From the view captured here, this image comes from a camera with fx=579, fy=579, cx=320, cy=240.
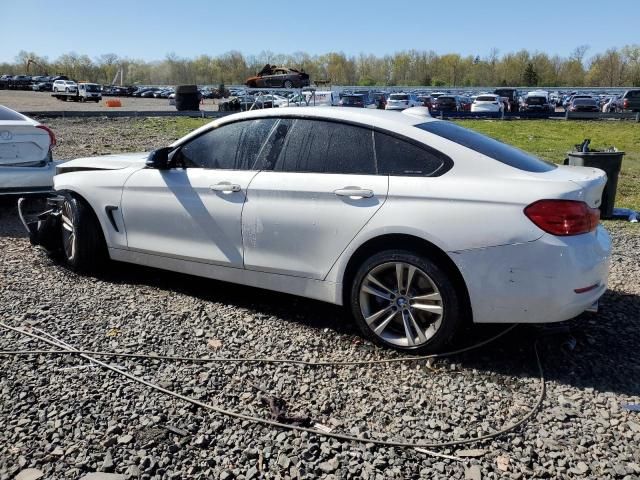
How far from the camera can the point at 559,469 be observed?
2.64 meters

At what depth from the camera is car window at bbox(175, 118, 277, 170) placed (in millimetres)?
4363

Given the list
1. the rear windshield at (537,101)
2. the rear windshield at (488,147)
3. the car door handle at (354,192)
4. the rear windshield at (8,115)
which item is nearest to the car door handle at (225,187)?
the car door handle at (354,192)

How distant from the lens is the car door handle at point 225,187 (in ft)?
13.9

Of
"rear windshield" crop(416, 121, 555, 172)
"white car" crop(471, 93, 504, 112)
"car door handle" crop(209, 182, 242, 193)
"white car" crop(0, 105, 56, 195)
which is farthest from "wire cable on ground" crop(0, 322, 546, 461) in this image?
"white car" crop(471, 93, 504, 112)

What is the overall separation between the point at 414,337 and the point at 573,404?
0.98 m

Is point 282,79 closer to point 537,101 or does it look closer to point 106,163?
point 537,101

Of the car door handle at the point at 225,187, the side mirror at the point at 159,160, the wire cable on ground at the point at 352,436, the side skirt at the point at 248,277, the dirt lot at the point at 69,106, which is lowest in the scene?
the dirt lot at the point at 69,106

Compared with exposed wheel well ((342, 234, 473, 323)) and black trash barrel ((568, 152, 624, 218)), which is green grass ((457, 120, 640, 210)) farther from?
exposed wheel well ((342, 234, 473, 323))

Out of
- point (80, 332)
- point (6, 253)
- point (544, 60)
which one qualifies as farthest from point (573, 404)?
point (544, 60)

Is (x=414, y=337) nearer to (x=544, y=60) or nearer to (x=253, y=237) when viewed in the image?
(x=253, y=237)

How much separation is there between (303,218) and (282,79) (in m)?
40.7

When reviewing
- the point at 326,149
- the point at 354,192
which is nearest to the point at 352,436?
the point at 354,192

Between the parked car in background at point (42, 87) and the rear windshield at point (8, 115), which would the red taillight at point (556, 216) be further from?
the parked car in background at point (42, 87)

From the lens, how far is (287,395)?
128 inches
